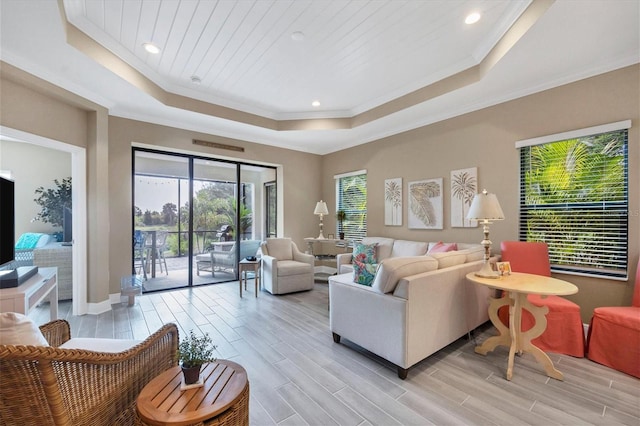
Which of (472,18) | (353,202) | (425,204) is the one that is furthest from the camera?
(353,202)

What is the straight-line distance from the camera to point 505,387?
2.14 metres

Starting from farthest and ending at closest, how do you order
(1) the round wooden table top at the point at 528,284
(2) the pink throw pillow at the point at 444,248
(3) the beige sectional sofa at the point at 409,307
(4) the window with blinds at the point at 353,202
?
(4) the window with blinds at the point at 353,202 → (2) the pink throw pillow at the point at 444,248 → (3) the beige sectional sofa at the point at 409,307 → (1) the round wooden table top at the point at 528,284

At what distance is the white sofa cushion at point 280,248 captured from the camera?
5.14 meters

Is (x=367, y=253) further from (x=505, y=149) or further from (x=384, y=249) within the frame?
(x=505, y=149)

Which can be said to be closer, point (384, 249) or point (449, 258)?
point (449, 258)

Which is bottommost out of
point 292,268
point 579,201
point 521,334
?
point 521,334

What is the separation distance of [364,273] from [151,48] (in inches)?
135

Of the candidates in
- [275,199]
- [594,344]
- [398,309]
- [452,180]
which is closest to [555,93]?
[452,180]

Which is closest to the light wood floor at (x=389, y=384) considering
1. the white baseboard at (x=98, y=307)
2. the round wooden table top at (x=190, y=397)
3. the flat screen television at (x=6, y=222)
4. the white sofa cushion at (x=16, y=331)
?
the white baseboard at (x=98, y=307)

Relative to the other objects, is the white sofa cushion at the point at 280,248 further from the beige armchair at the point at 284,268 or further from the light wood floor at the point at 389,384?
the light wood floor at the point at 389,384

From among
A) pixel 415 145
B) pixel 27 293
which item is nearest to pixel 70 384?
pixel 27 293

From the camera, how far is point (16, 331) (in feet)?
3.74

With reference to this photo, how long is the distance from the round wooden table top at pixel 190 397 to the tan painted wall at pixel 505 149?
367cm

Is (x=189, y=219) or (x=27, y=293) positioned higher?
(x=189, y=219)
